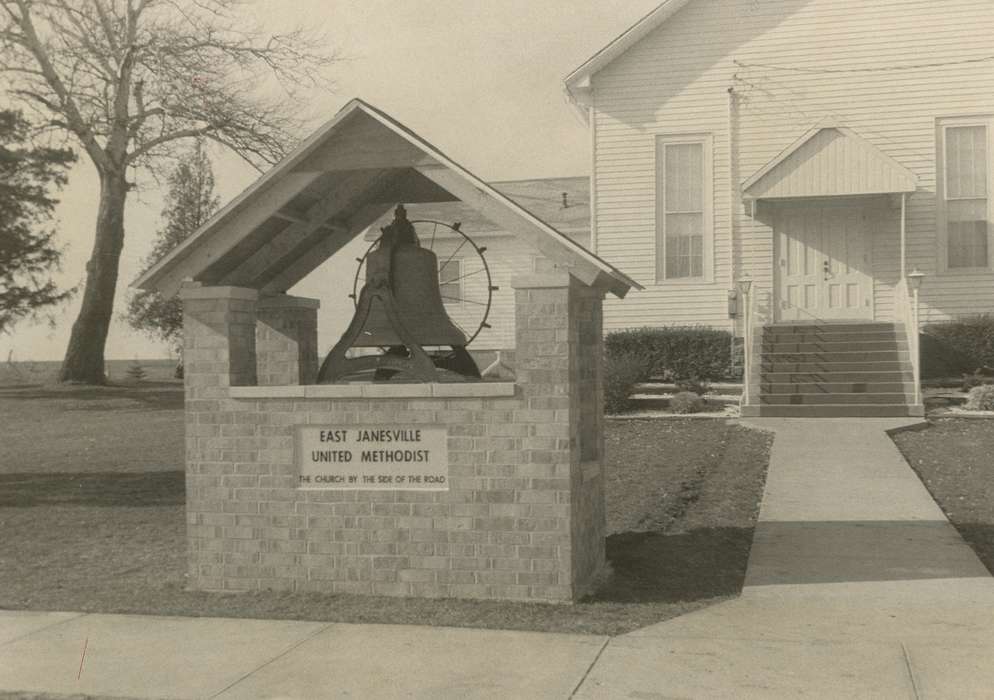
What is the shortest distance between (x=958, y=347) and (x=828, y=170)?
13.6 ft

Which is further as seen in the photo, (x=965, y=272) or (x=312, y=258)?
(x=965, y=272)

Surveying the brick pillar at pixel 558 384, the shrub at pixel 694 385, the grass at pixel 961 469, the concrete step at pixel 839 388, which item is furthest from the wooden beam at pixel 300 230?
the shrub at pixel 694 385

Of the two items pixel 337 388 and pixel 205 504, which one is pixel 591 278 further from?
pixel 205 504

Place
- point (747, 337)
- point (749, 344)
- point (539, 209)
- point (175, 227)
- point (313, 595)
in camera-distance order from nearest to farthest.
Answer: point (313, 595) → point (749, 344) → point (747, 337) → point (539, 209) → point (175, 227)

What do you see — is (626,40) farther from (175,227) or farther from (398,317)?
(175,227)

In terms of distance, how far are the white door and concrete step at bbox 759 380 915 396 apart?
3517 mm

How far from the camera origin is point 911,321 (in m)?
20.7

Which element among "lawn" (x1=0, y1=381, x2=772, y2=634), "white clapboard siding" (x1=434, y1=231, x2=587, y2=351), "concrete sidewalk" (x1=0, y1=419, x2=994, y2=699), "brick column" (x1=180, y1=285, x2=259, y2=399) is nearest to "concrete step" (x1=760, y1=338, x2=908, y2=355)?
"lawn" (x1=0, y1=381, x2=772, y2=634)

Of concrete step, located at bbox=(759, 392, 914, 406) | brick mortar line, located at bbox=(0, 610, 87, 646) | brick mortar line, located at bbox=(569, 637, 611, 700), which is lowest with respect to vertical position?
brick mortar line, located at bbox=(0, 610, 87, 646)

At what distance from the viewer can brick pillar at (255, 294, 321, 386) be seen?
384 inches

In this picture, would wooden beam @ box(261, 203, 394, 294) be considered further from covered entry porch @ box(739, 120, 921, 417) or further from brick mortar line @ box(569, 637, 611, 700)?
covered entry porch @ box(739, 120, 921, 417)

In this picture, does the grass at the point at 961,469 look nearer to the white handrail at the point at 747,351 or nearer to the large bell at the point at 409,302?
the white handrail at the point at 747,351

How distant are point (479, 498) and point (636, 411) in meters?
13.2

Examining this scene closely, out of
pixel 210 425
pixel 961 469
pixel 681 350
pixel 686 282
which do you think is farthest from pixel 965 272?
Result: pixel 210 425
